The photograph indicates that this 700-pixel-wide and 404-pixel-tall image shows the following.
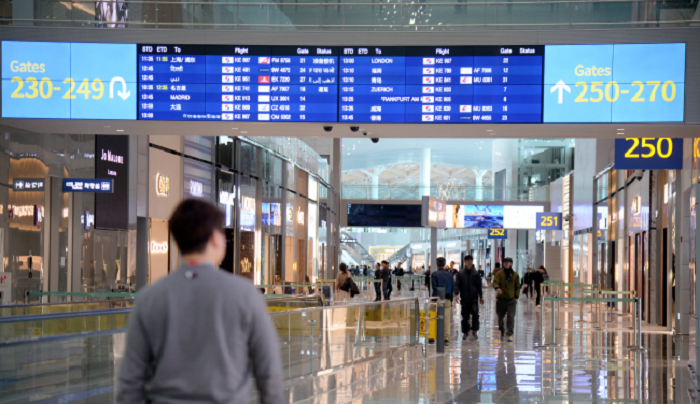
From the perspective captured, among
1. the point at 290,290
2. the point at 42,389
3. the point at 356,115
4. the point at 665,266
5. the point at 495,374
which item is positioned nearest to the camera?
the point at 42,389

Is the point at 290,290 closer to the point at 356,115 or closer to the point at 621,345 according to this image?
the point at 621,345

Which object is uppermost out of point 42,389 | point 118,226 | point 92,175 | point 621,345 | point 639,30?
point 639,30

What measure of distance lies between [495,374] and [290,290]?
13.2 metres

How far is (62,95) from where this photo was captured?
11.0 m

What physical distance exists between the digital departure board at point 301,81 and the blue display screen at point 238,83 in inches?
0.6

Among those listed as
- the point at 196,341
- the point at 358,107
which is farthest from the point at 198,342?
the point at 358,107

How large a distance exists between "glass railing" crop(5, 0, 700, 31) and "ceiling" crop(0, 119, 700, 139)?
56.6 inches

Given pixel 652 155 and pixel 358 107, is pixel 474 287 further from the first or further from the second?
pixel 358 107

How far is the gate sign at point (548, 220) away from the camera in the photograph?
39062 mm

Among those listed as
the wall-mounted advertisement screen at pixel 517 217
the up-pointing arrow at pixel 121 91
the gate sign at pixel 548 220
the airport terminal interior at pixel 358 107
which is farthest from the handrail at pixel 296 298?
the wall-mounted advertisement screen at pixel 517 217

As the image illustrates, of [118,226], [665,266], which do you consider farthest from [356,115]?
[665,266]

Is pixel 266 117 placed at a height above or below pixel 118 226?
above

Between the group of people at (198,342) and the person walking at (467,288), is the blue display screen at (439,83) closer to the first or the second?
the person walking at (467,288)

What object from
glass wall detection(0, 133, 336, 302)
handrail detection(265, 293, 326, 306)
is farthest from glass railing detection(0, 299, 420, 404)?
glass wall detection(0, 133, 336, 302)
